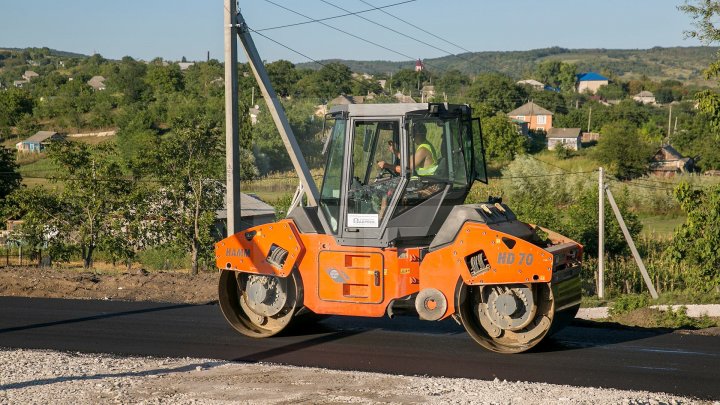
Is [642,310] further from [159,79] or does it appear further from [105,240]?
[159,79]

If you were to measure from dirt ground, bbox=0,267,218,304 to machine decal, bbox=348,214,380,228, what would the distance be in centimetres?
495

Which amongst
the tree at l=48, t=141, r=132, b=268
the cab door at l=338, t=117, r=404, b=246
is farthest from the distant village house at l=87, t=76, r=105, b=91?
the cab door at l=338, t=117, r=404, b=246

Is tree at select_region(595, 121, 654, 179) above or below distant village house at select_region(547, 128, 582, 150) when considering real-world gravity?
below

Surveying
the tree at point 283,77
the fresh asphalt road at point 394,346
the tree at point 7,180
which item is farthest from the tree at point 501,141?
the fresh asphalt road at point 394,346

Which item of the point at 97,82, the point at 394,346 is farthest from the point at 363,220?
the point at 97,82

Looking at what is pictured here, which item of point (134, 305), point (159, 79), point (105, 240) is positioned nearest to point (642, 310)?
point (134, 305)

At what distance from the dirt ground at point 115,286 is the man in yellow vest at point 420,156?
5.57m

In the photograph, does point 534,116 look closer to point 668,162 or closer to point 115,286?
point 668,162

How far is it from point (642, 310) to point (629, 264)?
1900cm

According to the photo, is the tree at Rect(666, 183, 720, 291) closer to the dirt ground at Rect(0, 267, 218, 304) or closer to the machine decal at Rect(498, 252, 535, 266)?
the dirt ground at Rect(0, 267, 218, 304)

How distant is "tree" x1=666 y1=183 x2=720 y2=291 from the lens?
20.7 meters

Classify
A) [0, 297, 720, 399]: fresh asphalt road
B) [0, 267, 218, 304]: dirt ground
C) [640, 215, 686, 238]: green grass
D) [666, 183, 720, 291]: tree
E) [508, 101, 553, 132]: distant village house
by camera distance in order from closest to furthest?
[0, 297, 720, 399]: fresh asphalt road, [0, 267, 218, 304]: dirt ground, [666, 183, 720, 291]: tree, [640, 215, 686, 238]: green grass, [508, 101, 553, 132]: distant village house

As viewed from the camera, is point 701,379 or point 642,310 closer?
point 701,379

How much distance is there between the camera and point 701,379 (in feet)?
32.2
